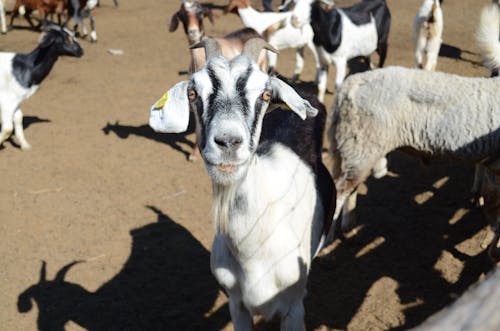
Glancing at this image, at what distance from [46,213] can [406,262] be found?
13.6 feet

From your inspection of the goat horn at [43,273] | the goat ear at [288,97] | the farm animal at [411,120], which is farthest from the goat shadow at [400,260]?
the goat horn at [43,273]

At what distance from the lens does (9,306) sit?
4.82 meters

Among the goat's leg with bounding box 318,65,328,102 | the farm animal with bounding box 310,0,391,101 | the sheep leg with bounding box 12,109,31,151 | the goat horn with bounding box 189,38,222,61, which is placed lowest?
the sheep leg with bounding box 12,109,31,151

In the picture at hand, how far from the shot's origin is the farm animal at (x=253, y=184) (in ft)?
9.26

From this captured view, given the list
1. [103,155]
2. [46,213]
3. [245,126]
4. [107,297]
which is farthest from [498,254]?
[103,155]

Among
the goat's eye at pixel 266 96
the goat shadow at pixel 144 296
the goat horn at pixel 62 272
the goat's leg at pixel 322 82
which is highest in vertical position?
the goat's eye at pixel 266 96

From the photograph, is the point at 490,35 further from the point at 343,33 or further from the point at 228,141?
the point at 343,33

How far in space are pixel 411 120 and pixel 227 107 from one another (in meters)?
2.75

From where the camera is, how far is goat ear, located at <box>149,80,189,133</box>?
9.78 ft

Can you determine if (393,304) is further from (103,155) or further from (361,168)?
(103,155)

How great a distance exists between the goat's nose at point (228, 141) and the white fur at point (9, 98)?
6262mm

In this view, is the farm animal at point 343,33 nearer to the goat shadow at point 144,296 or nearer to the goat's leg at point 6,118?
the goat shadow at point 144,296

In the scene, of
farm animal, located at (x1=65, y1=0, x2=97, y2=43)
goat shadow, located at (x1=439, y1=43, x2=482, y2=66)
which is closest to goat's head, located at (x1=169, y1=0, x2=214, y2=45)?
goat shadow, located at (x1=439, y1=43, x2=482, y2=66)

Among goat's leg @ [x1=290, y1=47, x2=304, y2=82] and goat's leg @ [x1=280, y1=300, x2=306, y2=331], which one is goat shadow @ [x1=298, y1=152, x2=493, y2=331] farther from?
goat's leg @ [x1=290, y1=47, x2=304, y2=82]
